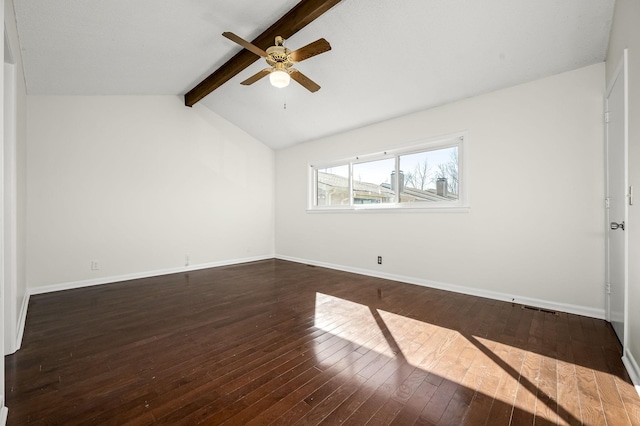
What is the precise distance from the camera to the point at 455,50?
2.83m

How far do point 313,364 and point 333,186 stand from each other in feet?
12.7

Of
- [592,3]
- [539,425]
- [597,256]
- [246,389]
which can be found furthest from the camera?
[597,256]

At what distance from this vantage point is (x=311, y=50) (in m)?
2.55

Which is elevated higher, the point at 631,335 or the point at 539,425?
the point at 631,335

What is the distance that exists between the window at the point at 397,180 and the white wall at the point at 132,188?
168cm

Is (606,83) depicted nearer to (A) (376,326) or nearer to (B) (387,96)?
(B) (387,96)

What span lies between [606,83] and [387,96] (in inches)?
84.8

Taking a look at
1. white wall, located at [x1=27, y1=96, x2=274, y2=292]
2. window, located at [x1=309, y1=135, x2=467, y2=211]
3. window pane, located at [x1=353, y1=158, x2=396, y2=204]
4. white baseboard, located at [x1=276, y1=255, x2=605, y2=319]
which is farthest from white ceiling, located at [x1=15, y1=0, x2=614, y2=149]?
white baseboard, located at [x1=276, y1=255, x2=605, y2=319]

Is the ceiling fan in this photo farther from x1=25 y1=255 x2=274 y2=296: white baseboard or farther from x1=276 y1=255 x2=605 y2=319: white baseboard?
x1=25 y1=255 x2=274 y2=296: white baseboard

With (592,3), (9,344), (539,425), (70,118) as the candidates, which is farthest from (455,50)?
(70,118)

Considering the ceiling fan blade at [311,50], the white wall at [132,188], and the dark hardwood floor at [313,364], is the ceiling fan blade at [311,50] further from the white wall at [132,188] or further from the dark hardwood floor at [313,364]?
the white wall at [132,188]

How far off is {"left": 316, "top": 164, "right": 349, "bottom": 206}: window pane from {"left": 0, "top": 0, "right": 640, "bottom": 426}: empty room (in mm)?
92

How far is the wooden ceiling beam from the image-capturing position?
259 cm

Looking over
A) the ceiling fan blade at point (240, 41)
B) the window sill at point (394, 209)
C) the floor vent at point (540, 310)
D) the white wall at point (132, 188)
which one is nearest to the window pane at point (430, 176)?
the window sill at point (394, 209)
